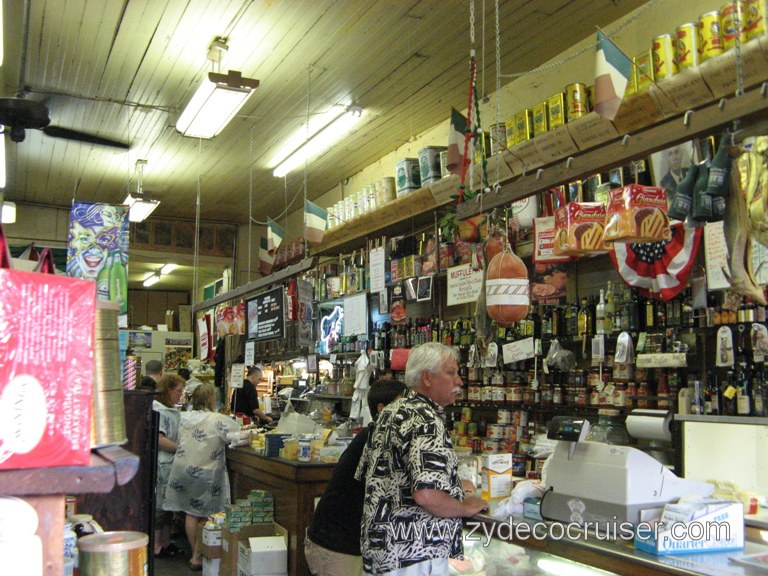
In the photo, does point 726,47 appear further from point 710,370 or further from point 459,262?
point 459,262

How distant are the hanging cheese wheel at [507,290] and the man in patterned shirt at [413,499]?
1.04 m

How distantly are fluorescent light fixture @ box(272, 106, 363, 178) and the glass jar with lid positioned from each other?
12.7 ft

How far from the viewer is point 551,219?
4855mm

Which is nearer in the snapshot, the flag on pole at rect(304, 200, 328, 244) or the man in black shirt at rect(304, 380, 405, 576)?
the man in black shirt at rect(304, 380, 405, 576)

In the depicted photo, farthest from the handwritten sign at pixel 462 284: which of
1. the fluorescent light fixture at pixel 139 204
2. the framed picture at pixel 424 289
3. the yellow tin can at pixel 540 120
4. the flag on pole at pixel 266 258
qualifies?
the fluorescent light fixture at pixel 139 204

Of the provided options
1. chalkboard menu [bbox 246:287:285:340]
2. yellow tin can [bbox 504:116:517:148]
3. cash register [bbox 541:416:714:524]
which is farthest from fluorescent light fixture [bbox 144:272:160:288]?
cash register [bbox 541:416:714:524]

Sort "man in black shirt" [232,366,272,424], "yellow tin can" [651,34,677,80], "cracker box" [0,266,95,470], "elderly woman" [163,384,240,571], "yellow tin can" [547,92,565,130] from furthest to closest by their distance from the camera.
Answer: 1. "man in black shirt" [232,366,272,424]
2. "elderly woman" [163,384,240,571]
3. "yellow tin can" [547,92,565,130]
4. "yellow tin can" [651,34,677,80]
5. "cracker box" [0,266,95,470]

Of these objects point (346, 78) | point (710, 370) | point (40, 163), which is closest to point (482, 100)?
point (346, 78)

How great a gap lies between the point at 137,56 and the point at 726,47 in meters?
4.70

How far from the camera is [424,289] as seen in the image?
7004 millimetres

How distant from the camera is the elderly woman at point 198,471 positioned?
634 cm

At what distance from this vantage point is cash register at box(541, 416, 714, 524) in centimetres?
268

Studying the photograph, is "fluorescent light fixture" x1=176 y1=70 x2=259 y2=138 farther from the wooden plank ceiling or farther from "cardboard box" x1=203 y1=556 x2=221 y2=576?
"cardboard box" x1=203 y1=556 x2=221 y2=576

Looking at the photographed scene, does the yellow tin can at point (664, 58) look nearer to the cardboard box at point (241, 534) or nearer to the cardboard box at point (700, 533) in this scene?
the cardboard box at point (700, 533)
